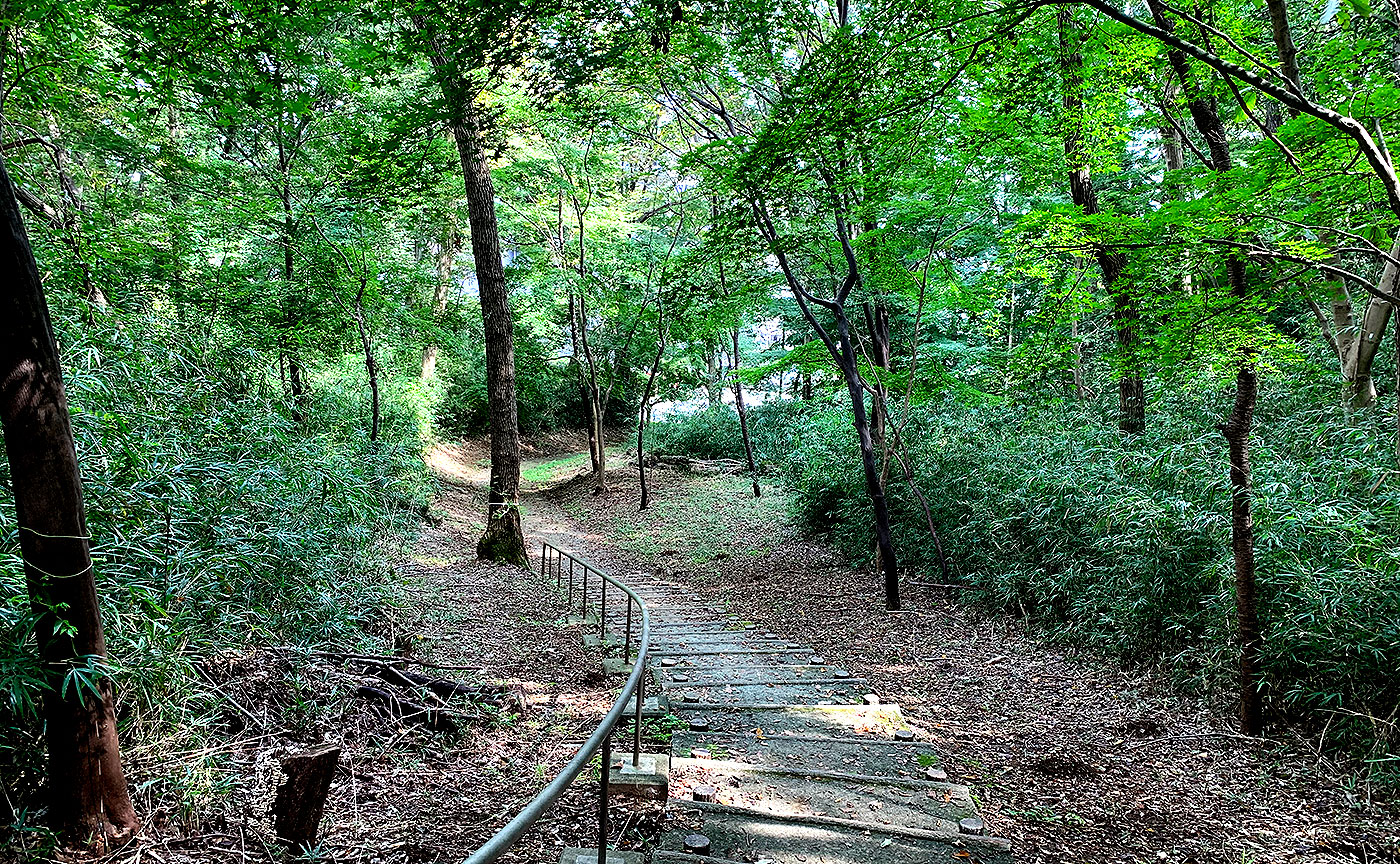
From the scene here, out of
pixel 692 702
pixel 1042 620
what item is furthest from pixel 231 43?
pixel 1042 620

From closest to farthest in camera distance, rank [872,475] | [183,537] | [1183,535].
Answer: [183,537]
[1183,535]
[872,475]

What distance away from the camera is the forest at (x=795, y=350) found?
9.33 ft

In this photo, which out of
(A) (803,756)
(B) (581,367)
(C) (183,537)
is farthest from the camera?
(B) (581,367)

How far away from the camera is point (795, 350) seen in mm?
9766

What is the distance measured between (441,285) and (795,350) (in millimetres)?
13542

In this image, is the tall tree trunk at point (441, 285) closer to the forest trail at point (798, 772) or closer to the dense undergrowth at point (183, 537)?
the dense undergrowth at point (183, 537)

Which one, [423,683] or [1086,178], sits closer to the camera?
[423,683]

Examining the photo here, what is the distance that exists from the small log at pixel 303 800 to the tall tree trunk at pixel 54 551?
53 cm

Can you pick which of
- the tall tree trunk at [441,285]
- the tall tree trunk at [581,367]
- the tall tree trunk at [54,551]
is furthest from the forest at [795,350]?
the tall tree trunk at [581,367]

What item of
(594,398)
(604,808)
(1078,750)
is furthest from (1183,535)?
(594,398)

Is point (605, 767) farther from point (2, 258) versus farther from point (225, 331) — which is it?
point (225, 331)

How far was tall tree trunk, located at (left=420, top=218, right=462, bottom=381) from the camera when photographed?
17.6 meters

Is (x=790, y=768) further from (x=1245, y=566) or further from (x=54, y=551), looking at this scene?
(x=54, y=551)

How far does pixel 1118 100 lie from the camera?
5.65 metres
